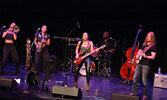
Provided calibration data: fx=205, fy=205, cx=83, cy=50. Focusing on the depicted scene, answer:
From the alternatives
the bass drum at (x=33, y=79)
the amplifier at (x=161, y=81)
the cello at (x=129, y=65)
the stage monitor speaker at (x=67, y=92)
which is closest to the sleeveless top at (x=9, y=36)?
the bass drum at (x=33, y=79)

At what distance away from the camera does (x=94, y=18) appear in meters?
11.5

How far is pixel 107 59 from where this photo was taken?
970cm

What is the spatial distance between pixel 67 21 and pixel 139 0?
4405 mm

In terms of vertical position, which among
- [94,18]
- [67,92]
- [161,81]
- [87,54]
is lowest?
[67,92]

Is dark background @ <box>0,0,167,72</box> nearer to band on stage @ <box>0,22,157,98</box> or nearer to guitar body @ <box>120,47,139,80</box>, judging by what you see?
guitar body @ <box>120,47,139,80</box>

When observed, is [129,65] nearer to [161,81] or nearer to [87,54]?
[161,81]

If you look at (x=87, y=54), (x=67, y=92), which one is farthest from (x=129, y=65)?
(x=67, y=92)

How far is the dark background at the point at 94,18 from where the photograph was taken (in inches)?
406

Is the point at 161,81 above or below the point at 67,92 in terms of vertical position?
above

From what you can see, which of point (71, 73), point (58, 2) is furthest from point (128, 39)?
point (58, 2)

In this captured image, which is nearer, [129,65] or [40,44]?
[40,44]

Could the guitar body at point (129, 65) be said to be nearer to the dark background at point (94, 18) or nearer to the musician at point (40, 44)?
the dark background at point (94, 18)

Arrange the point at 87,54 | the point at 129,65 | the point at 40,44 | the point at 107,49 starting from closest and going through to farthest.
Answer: the point at 87,54
the point at 40,44
the point at 129,65
the point at 107,49

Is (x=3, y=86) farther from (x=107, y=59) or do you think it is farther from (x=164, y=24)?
(x=164, y=24)
